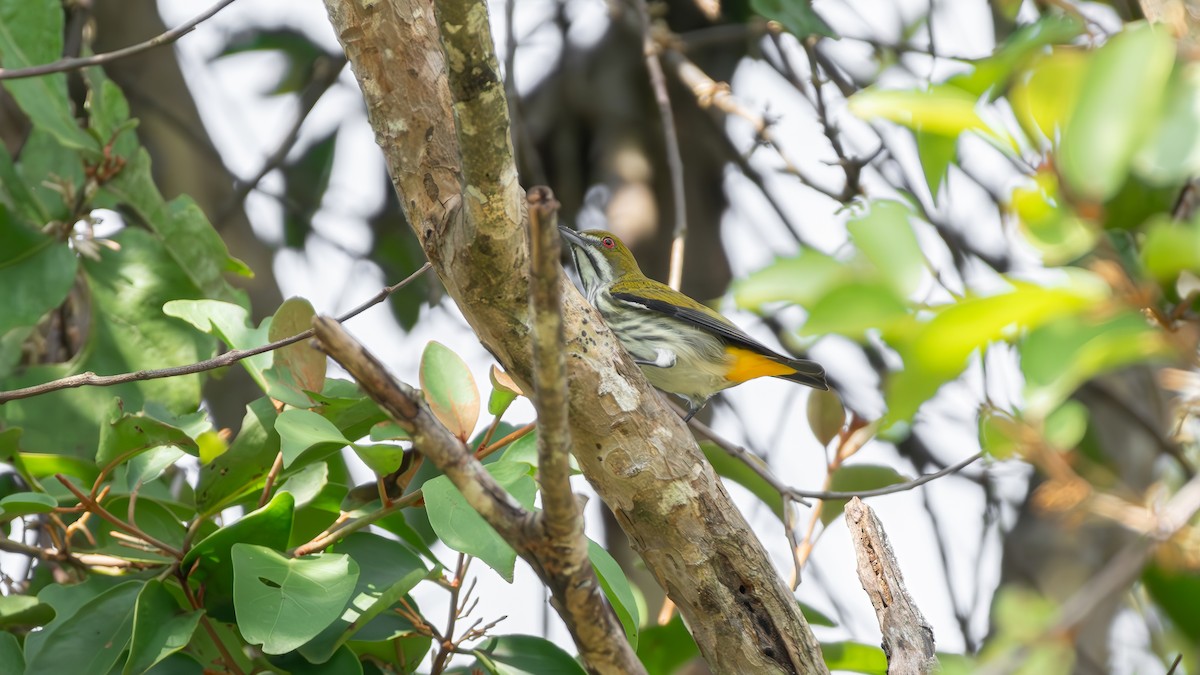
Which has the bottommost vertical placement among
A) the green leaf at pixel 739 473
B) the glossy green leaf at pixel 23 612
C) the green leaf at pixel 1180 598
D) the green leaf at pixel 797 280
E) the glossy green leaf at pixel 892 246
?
the green leaf at pixel 1180 598

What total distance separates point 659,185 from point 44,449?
3789 millimetres

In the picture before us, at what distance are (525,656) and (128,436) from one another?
1146mm

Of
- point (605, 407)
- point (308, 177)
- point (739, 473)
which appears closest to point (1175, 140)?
point (605, 407)

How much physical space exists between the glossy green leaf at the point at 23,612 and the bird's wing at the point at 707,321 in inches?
112

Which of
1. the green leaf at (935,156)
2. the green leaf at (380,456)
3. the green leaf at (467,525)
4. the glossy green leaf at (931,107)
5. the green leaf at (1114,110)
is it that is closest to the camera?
the green leaf at (1114,110)

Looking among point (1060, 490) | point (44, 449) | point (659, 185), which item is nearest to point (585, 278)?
point (659, 185)

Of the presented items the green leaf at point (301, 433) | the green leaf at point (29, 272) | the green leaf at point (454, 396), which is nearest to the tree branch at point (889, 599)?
the green leaf at point (454, 396)

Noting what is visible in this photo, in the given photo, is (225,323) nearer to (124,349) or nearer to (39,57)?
(124,349)

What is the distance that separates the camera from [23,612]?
294cm

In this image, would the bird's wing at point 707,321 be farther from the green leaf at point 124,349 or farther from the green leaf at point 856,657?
the green leaf at point 124,349

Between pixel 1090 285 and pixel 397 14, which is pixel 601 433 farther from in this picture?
pixel 1090 285

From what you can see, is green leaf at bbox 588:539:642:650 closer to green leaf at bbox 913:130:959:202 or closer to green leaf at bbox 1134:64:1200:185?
green leaf at bbox 913:130:959:202

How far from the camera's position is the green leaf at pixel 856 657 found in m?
3.29

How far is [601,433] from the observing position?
8.82 ft
